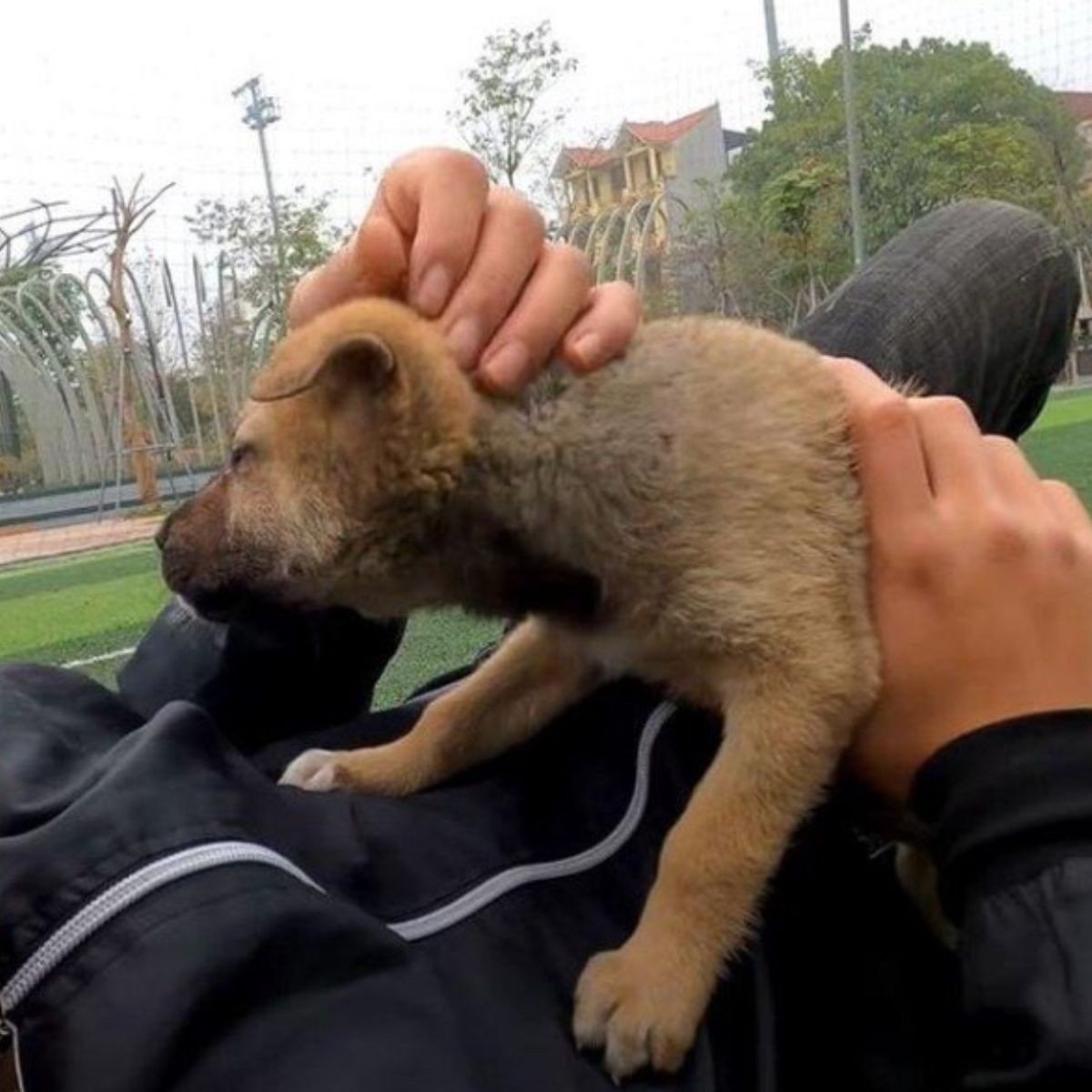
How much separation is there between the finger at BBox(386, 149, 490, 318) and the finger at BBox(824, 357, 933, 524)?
28cm

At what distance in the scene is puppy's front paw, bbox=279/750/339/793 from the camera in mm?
918

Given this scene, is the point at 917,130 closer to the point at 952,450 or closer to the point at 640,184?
the point at 640,184

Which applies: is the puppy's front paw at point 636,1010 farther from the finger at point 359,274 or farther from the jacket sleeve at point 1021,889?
the finger at point 359,274

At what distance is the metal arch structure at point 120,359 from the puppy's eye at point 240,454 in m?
5.61

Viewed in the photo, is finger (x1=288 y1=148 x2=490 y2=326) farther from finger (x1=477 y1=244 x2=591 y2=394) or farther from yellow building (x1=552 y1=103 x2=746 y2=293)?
yellow building (x1=552 y1=103 x2=746 y2=293)

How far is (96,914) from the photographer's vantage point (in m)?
0.52

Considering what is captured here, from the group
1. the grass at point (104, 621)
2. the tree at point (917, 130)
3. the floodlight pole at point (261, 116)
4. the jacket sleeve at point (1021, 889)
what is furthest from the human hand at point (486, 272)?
the tree at point (917, 130)

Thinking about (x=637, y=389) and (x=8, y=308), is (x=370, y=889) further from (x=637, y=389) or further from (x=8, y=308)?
(x=8, y=308)

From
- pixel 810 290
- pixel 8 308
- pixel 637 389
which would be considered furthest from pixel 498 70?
pixel 637 389

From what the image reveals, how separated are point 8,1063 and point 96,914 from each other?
0.06 meters

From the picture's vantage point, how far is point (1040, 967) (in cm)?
67

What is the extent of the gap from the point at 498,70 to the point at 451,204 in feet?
27.2

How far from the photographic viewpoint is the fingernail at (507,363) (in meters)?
0.95

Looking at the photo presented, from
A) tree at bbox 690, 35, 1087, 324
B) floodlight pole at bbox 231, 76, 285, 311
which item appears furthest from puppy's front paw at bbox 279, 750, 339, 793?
tree at bbox 690, 35, 1087, 324
